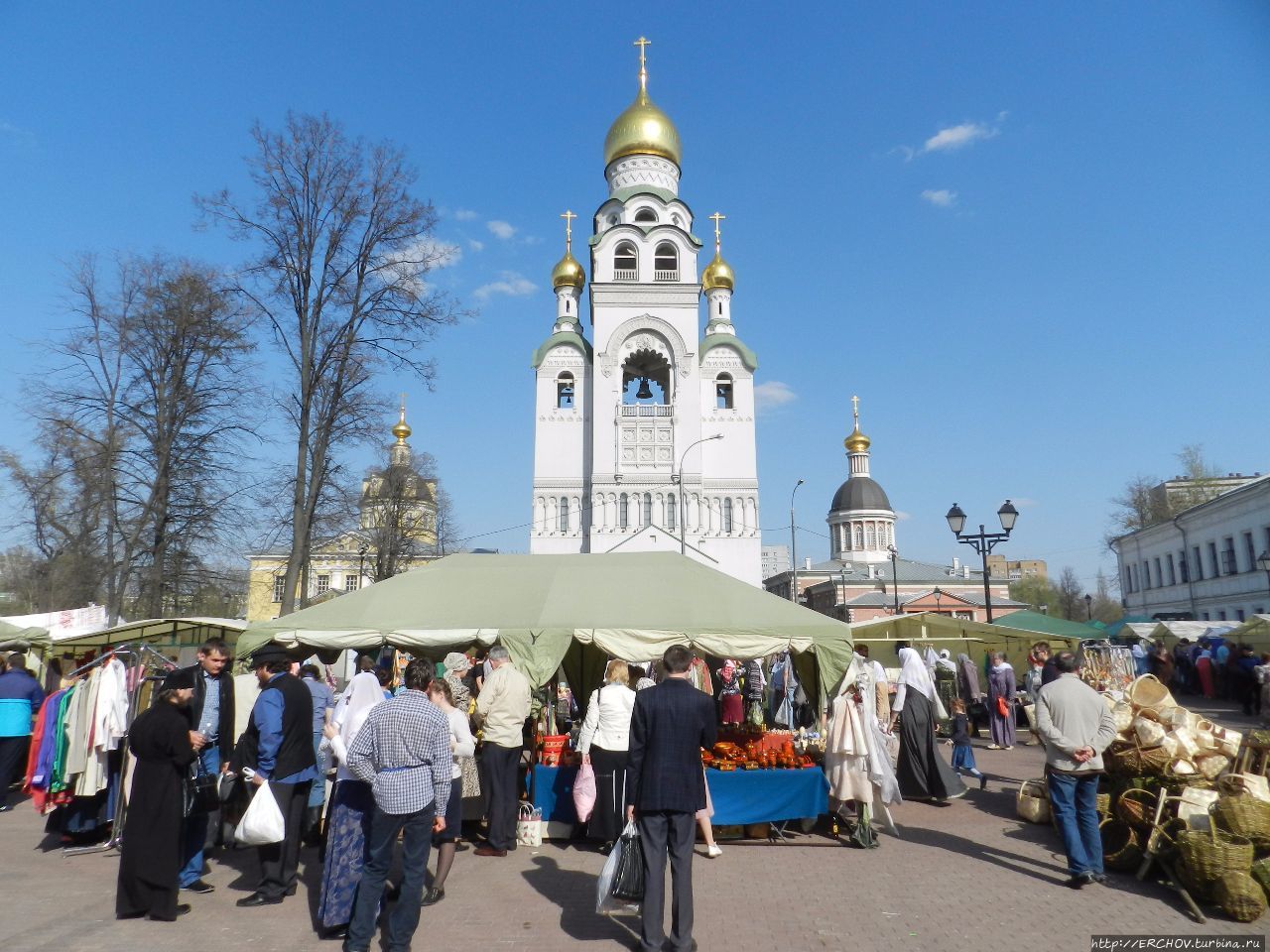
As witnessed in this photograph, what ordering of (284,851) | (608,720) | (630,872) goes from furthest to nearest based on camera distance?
(608,720)
(284,851)
(630,872)

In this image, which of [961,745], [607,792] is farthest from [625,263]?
[607,792]

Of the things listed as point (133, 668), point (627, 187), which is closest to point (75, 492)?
point (133, 668)

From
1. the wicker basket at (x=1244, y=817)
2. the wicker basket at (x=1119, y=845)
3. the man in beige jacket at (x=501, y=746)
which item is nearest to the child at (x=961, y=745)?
the wicker basket at (x=1119, y=845)

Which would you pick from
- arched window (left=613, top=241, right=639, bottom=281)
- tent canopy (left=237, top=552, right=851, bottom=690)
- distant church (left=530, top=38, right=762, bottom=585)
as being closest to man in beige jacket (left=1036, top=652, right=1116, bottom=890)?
tent canopy (left=237, top=552, right=851, bottom=690)

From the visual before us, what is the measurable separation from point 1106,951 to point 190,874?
6.84 m

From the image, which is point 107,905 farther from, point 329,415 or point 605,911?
point 329,415

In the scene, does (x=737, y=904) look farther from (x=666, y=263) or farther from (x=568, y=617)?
(x=666, y=263)

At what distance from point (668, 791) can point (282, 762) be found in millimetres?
3268

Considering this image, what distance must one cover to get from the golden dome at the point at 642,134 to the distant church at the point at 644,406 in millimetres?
163

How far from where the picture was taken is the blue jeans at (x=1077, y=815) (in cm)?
664

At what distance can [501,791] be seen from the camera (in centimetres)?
804

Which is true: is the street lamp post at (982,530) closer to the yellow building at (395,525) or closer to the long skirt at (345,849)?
the long skirt at (345,849)

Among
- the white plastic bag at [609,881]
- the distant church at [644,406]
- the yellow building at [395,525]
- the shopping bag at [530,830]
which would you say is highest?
the distant church at [644,406]

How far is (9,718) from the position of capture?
10211mm
